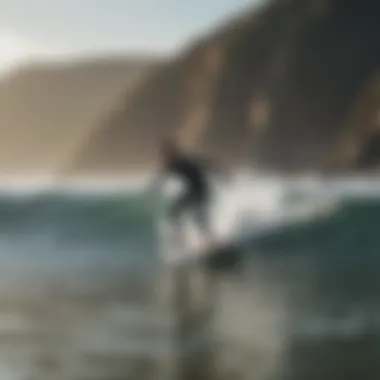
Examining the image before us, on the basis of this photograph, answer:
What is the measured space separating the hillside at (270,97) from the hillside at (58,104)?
0.08 feet

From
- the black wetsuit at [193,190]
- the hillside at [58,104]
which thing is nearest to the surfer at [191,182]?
the black wetsuit at [193,190]

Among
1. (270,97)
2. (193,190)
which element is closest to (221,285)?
(193,190)

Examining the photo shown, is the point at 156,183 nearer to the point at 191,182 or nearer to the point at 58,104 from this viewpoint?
the point at 191,182

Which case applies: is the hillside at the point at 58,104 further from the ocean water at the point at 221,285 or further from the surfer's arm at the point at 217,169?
the surfer's arm at the point at 217,169

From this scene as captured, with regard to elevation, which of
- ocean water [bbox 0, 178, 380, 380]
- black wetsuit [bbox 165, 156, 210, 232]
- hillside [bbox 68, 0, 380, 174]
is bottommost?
ocean water [bbox 0, 178, 380, 380]

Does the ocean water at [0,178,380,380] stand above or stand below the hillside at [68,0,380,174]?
below

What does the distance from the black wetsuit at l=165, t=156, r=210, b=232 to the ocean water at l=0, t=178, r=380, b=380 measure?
3 cm

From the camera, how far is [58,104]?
1.68 metres

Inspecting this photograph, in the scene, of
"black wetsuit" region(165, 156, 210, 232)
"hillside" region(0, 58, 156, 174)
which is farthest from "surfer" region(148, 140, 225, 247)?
"hillside" region(0, 58, 156, 174)

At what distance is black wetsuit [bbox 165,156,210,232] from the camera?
165cm

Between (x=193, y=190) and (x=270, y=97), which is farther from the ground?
(x=270, y=97)

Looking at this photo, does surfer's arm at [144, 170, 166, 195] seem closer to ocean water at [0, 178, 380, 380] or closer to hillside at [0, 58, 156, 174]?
ocean water at [0, 178, 380, 380]

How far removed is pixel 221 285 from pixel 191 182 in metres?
0.16

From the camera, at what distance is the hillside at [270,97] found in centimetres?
165
